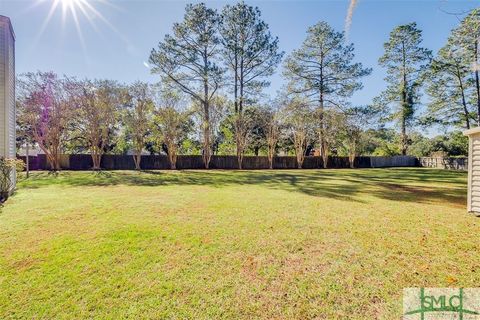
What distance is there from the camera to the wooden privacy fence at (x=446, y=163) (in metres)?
21.6

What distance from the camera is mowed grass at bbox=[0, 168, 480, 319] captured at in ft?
6.35

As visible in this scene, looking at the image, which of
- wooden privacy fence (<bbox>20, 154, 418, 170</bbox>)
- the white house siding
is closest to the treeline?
wooden privacy fence (<bbox>20, 154, 418, 170</bbox>)

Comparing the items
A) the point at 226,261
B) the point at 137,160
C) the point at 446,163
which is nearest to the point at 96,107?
the point at 137,160

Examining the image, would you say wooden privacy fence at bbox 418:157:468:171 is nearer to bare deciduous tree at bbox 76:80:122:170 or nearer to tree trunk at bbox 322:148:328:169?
tree trunk at bbox 322:148:328:169

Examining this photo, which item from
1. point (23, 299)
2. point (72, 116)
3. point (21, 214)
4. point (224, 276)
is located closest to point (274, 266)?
point (224, 276)

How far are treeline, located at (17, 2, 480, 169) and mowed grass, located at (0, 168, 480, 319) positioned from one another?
44.7ft

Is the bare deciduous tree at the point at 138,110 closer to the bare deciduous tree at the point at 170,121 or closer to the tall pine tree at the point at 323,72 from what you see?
the bare deciduous tree at the point at 170,121

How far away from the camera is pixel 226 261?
105 inches

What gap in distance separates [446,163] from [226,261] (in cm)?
2890

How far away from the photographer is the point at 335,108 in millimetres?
21875

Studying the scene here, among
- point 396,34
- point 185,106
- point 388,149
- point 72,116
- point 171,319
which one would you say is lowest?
point 171,319

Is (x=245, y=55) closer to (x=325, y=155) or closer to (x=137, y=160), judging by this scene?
(x=325, y=155)

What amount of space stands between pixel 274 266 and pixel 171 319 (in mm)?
1190

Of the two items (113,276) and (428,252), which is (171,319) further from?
(428,252)
